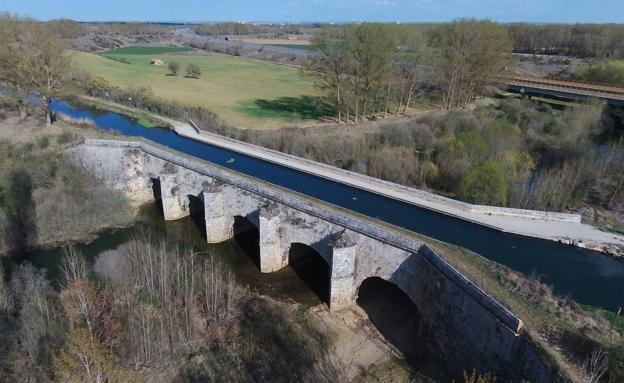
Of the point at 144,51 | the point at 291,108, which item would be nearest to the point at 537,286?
the point at 291,108

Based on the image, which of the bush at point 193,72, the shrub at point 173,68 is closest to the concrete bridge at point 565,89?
the bush at point 193,72

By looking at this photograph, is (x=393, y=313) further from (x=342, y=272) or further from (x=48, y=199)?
(x=48, y=199)

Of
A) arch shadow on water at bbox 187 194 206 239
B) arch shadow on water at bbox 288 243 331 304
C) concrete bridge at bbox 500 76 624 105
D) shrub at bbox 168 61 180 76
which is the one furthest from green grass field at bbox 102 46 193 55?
arch shadow on water at bbox 288 243 331 304

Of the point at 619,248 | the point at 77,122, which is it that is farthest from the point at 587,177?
the point at 77,122

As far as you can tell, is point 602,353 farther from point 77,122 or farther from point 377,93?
point 77,122

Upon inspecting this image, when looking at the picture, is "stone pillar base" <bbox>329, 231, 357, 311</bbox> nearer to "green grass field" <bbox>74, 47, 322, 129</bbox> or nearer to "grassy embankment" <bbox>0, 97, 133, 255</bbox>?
"grassy embankment" <bbox>0, 97, 133, 255</bbox>
